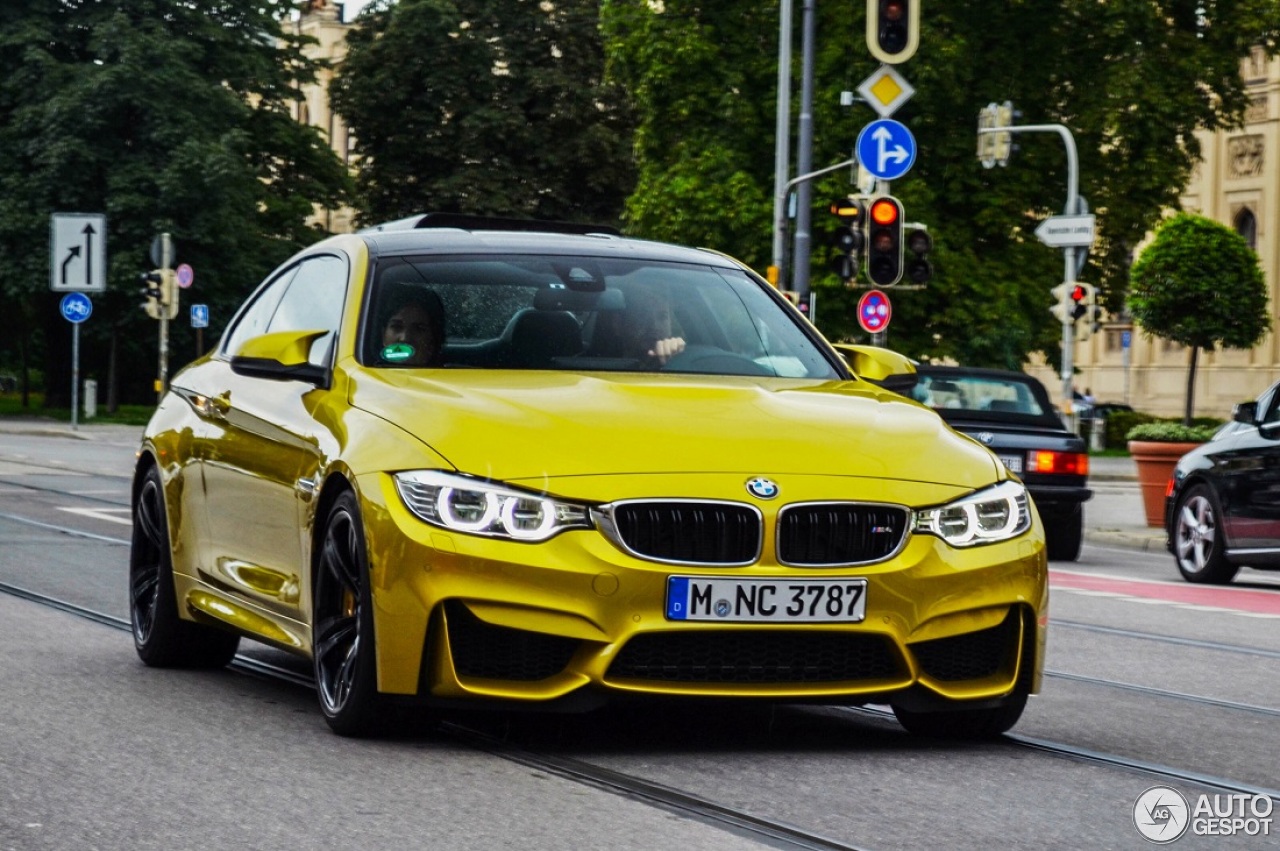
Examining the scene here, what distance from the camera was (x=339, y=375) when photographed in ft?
23.7

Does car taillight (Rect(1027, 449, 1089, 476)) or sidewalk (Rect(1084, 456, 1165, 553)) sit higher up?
car taillight (Rect(1027, 449, 1089, 476))

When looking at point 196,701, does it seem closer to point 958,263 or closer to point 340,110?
point 958,263

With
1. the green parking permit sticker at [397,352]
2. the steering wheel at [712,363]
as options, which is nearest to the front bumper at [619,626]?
the green parking permit sticker at [397,352]

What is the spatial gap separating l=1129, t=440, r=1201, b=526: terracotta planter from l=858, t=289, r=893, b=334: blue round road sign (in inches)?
221

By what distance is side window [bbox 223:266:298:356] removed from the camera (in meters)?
8.71

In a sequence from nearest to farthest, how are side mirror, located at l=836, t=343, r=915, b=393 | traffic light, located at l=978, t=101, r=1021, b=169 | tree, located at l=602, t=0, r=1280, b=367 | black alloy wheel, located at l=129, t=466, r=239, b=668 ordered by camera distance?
side mirror, located at l=836, t=343, r=915, b=393
black alloy wheel, located at l=129, t=466, r=239, b=668
traffic light, located at l=978, t=101, r=1021, b=169
tree, located at l=602, t=0, r=1280, b=367

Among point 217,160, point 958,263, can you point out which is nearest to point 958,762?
point 958,263

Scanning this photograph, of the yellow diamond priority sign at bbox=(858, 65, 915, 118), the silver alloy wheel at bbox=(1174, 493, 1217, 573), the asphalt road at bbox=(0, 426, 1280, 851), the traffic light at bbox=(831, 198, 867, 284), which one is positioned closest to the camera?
the asphalt road at bbox=(0, 426, 1280, 851)

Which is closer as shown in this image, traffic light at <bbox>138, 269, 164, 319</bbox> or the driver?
the driver

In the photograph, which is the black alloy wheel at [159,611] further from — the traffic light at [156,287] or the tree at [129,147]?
the tree at [129,147]

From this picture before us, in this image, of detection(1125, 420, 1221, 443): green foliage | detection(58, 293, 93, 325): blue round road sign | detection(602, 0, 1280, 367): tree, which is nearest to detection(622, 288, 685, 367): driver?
detection(1125, 420, 1221, 443): green foliage

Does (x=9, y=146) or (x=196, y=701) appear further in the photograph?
(x=9, y=146)

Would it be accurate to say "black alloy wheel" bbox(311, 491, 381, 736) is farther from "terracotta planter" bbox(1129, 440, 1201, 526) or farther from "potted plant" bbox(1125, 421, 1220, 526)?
"terracotta planter" bbox(1129, 440, 1201, 526)

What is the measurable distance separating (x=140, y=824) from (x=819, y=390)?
2697 millimetres
